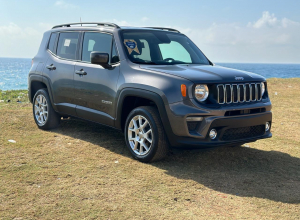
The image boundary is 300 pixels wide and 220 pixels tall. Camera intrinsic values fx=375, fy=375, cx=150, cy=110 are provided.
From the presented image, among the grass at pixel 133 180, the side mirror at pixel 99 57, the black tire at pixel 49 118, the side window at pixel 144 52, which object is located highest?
the side window at pixel 144 52

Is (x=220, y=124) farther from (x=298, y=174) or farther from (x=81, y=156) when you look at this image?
(x=81, y=156)

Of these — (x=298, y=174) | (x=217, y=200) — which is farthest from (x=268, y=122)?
(x=217, y=200)

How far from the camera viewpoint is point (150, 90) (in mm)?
5051

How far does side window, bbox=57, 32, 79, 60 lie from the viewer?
6602mm

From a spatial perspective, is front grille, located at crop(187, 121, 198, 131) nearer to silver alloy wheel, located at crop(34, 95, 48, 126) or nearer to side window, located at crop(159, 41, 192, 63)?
side window, located at crop(159, 41, 192, 63)

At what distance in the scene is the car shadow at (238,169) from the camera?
14.8ft

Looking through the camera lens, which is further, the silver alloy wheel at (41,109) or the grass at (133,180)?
the silver alloy wheel at (41,109)

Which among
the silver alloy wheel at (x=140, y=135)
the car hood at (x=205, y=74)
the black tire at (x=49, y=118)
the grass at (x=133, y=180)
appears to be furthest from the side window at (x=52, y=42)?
the silver alloy wheel at (x=140, y=135)

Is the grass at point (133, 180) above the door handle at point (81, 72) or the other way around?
the other way around

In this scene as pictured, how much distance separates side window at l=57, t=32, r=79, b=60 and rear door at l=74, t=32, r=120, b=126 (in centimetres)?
26

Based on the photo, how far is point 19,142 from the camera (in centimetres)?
637

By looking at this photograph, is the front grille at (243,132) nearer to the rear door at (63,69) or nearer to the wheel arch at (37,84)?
the rear door at (63,69)

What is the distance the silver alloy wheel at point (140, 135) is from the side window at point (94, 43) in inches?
50.9

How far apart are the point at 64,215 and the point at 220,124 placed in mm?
2221
